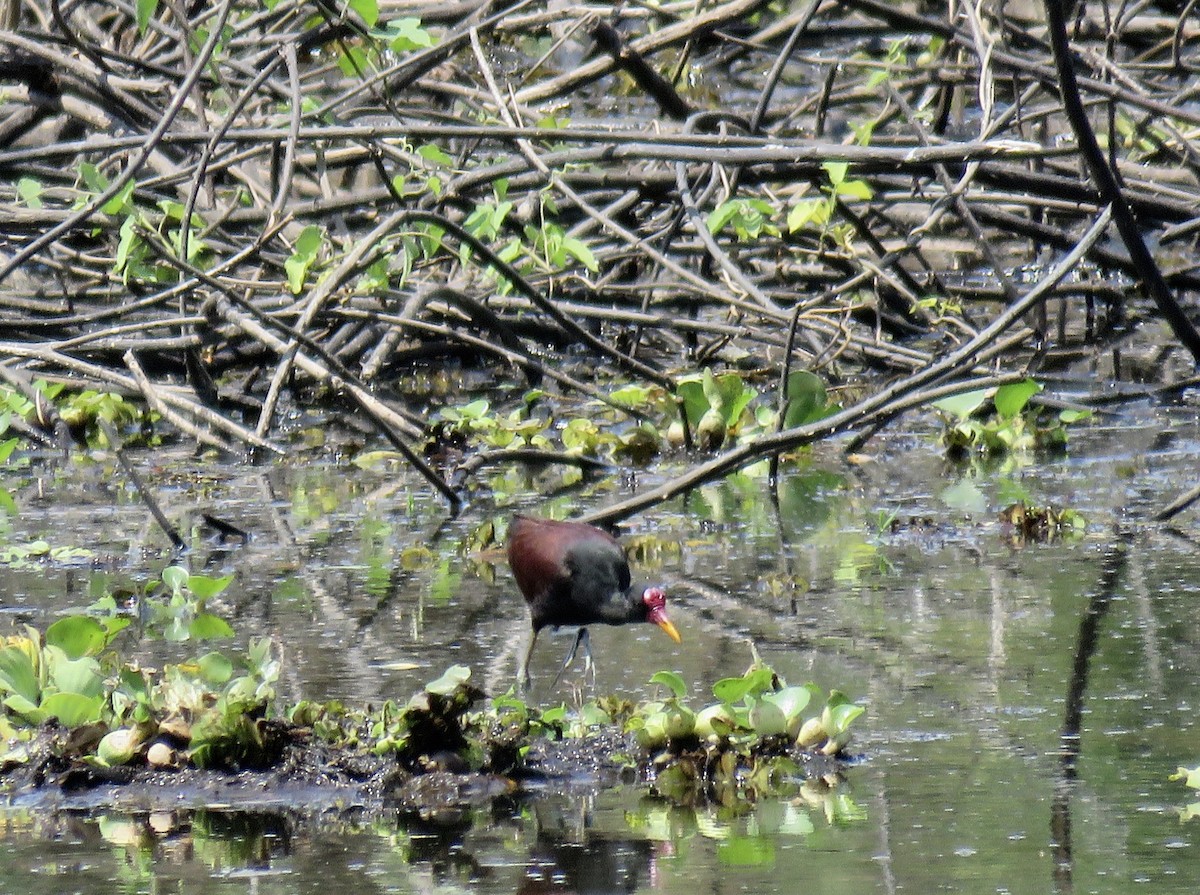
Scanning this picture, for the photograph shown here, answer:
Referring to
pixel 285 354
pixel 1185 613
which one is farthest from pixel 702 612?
pixel 285 354

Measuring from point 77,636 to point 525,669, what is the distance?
43.5 inches

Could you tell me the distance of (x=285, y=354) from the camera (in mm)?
6844

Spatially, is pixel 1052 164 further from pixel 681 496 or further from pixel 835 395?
pixel 681 496

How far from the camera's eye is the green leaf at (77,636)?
3914 mm

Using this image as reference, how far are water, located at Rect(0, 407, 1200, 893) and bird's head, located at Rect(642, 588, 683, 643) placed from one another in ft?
0.28

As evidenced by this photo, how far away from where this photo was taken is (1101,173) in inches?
194

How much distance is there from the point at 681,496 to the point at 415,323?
1173mm

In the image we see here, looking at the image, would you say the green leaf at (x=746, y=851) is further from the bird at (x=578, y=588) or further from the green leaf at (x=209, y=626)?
the green leaf at (x=209, y=626)

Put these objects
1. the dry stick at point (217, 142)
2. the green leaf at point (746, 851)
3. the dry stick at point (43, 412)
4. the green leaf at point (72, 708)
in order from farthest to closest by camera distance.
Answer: the dry stick at point (43, 412) → the dry stick at point (217, 142) → the green leaf at point (72, 708) → the green leaf at point (746, 851)

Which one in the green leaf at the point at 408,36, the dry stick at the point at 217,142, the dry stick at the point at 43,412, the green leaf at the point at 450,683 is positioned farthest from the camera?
the dry stick at the point at 43,412

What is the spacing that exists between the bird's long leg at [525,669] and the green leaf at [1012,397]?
2.44 m

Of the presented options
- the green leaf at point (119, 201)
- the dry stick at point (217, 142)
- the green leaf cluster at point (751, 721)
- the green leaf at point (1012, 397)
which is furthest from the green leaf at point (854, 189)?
the green leaf cluster at point (751, 721)

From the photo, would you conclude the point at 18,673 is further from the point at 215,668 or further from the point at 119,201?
the point at 119,201

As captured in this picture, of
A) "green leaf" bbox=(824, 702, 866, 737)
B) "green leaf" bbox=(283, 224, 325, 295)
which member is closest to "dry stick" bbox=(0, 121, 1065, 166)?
"green leaf" bbox=(283, 224, 325, 295)
